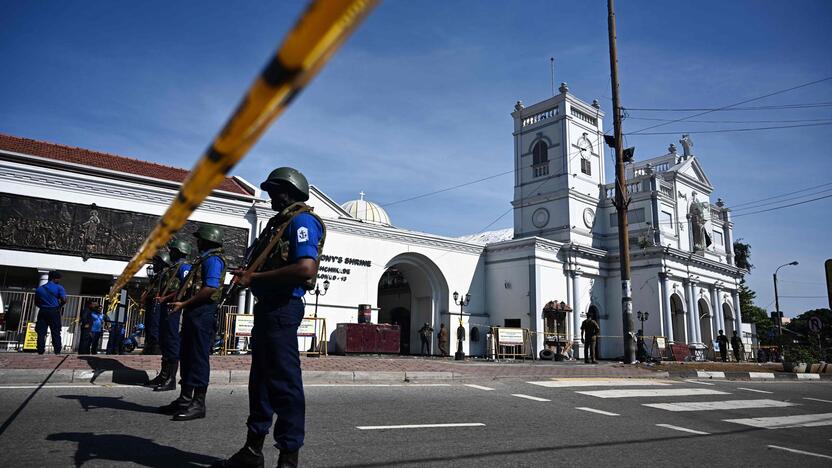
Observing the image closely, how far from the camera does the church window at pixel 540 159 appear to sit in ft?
110

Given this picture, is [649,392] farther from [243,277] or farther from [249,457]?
[243,277]

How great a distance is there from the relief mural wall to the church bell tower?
21587mm

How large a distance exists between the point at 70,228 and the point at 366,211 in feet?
60.1

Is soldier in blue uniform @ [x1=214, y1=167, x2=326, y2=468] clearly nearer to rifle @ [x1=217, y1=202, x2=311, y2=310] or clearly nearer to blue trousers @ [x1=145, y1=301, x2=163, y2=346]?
rifle @ [x1=217, y1=202, x2=311, y2=310]

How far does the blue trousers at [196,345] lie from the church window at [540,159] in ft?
99.9

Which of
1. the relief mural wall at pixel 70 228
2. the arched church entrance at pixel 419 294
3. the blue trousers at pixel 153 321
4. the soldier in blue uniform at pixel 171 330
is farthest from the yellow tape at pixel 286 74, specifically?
the arched church entrance at pixel 419 294

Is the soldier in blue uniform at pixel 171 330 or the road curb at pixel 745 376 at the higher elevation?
the soldier in blue uniform at pixel 171 330

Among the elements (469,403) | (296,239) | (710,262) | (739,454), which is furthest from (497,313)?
(296,239)

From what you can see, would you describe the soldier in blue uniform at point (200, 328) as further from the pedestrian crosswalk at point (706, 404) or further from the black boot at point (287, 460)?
the pedestrian crosswalk at point (706, 404)

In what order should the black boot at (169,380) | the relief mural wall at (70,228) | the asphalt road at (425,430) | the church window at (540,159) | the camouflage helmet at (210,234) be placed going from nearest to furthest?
1. the asphalt road at (425,430)
2. the camouflage helmet at (210,234)
3. the black boot at (169,380)
4. the relief mural wall at (70,228)
5. the church window at (540,159)

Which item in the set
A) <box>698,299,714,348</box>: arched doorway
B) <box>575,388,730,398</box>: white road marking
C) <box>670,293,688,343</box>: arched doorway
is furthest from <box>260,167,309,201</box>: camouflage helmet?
<box>698,299,714,348</box>: arched doorway

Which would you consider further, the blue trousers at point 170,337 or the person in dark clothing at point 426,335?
the person in dark clothing at point 426,335

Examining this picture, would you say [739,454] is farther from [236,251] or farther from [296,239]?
[236,251]

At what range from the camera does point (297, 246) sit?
3482mm
